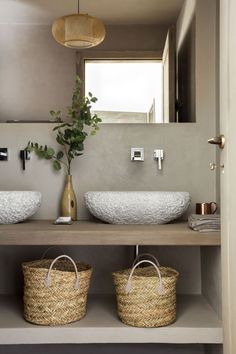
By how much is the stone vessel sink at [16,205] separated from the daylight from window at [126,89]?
2.12 feet

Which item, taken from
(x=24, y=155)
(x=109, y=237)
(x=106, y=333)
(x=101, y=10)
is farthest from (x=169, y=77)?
(x=106, y=333)

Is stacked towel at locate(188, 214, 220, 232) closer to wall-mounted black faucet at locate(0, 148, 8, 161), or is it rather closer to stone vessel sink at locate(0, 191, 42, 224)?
stone vessel sink at locate(0, 191, 42, 224)

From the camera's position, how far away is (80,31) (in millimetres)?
2502

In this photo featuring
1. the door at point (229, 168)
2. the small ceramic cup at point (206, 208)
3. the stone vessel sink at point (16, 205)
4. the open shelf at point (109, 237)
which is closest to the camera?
the door at point (229, 168)

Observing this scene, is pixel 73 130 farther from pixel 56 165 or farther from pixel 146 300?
pixel 146 300

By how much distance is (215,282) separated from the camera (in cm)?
216

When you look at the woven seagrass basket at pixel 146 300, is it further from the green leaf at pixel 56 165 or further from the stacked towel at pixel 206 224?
the green leaf at pixel 56 165

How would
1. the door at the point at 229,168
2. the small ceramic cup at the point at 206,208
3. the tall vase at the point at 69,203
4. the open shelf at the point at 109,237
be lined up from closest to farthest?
the door at the point at 229,168 < the open shelf at the point at 109,237 < the small ceramic cup at the point at 206,208 < the tall vase at the point at 69,203

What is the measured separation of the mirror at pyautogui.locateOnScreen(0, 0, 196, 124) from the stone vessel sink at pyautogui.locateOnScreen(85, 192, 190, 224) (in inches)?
21.9

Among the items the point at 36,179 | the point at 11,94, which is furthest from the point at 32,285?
the point at 11,94

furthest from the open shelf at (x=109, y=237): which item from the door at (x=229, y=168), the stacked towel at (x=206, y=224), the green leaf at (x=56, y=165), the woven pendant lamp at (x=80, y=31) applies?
the woven pendant lamp at (x=80, y=31)

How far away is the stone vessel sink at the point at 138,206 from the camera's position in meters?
Answer: 2.09

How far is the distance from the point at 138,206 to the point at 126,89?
0.79m

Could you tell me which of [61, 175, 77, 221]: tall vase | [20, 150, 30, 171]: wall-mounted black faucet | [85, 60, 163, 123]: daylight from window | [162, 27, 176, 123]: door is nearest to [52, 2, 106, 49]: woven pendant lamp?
[85, 60, 163, 123]: daylight from window
